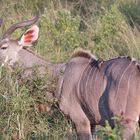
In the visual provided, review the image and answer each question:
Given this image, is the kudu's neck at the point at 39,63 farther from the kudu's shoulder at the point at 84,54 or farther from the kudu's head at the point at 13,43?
the kudu's shoulder at the point at 84,54

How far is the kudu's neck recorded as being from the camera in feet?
19.7

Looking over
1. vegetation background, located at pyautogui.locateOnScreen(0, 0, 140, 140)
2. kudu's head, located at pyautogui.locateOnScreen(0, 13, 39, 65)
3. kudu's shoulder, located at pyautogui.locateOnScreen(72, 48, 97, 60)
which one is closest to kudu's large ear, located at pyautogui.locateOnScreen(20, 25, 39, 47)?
kudu's head, located at pyautogui.locateOnScreen(0, 13, 39, 65)

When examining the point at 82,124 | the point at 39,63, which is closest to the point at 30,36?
the point at 39,63

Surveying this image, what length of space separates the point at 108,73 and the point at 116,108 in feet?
Result: 1.10

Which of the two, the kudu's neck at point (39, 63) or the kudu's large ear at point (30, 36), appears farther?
the kudu's large ear at point (30, 36)

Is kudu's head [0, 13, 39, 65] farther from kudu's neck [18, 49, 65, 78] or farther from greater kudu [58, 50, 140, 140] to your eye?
greater kudu [58, 50, 140, 140]

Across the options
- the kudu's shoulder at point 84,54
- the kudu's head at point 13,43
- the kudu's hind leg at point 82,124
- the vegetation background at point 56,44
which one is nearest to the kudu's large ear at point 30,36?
the kudu's head at point 13,43

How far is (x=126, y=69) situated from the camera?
208 inches

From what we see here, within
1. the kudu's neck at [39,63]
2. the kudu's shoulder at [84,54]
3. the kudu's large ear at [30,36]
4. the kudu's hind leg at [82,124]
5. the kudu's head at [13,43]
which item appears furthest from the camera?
the kudu's large ear at [30,36]

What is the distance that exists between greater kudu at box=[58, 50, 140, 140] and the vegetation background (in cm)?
13

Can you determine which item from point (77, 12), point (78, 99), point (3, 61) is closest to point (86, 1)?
point (77, 12)

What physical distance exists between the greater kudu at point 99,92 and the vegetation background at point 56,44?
0.13m

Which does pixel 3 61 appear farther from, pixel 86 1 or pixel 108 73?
pixel 86 1

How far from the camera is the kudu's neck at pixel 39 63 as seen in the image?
19.7 ft
